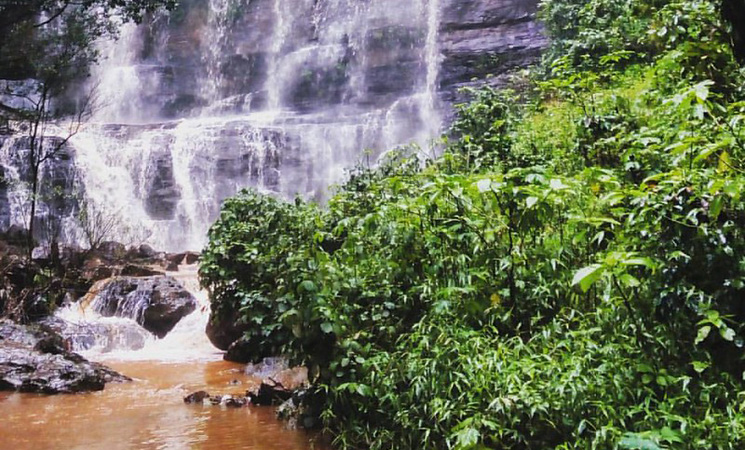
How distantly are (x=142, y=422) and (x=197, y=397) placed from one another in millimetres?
758

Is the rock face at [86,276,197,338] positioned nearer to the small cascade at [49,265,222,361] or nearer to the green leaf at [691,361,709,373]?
the small cascade at [49,265,222,361]

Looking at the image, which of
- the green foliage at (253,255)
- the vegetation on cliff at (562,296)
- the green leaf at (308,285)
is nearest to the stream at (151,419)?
the green foliage at (253,255)

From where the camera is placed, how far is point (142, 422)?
17.1ft

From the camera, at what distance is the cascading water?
2097 centimetres

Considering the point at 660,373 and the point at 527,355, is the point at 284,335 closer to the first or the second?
the point at 527,355

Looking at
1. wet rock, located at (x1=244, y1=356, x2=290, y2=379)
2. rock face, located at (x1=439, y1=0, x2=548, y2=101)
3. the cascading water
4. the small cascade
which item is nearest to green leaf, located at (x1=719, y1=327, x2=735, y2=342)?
wet rock, located at (x1=244, y1=356, x2=290, y2=379)

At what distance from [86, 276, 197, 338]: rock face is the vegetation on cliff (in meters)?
6.56

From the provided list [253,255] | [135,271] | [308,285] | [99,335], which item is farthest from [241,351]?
[135,271]

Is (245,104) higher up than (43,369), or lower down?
higher up

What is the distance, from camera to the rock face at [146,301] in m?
11.4

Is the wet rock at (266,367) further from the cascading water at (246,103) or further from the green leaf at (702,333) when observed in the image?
the cascading water at (246,103)

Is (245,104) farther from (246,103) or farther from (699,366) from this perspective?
(699,366)

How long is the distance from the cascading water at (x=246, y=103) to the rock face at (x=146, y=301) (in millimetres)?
7350

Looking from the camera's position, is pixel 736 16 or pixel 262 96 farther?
pixel 262 96
